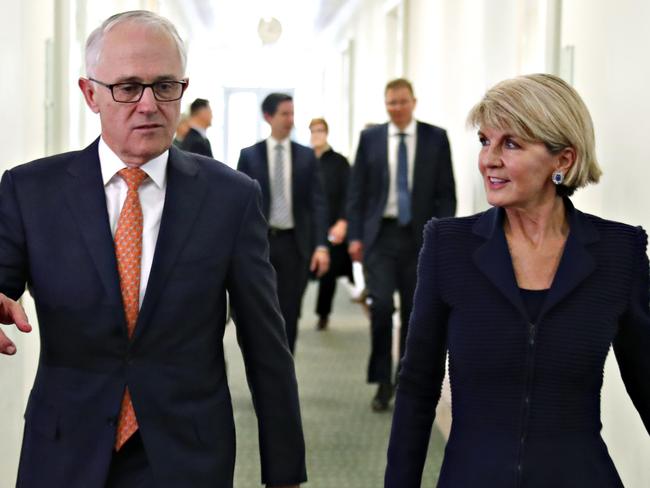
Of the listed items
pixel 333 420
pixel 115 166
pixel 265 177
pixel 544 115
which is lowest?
pixel 333 420

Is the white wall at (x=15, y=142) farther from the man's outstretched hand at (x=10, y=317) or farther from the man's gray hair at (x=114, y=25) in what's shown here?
the man's outstretched hand at (x=10, y=317)

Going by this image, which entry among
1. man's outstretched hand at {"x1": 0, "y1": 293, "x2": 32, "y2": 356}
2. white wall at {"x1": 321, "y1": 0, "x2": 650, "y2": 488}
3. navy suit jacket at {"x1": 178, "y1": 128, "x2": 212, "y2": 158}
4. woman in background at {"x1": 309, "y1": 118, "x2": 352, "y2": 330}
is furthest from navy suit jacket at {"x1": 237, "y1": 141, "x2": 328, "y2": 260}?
man's outstretched hand at {"x1": 0, "y1": 293, "x2": 32, "y2": 356}

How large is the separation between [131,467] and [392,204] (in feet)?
13.9

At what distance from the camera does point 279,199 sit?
646 cm

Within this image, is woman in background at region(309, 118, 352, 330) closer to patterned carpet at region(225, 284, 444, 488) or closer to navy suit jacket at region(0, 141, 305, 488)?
patterned carpet at region(225, 284, 444, 488)

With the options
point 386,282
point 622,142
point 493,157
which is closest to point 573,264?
point 493,157

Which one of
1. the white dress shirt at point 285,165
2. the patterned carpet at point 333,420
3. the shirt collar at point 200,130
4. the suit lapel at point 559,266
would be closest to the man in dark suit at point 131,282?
the suit lapel at point 559,266

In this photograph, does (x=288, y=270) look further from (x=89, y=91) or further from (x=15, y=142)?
(x=89, y=91)

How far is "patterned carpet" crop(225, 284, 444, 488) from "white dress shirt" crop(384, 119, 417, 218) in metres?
1.19

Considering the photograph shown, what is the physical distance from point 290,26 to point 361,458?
17858 millimetres

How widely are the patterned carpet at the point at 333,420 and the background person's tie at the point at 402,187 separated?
114cm

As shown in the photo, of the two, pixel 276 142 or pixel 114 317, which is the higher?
pixel 276 142

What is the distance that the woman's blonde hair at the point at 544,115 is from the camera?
220cm

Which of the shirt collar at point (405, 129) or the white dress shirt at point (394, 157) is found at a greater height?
the shirt collar at point (405, 129)
